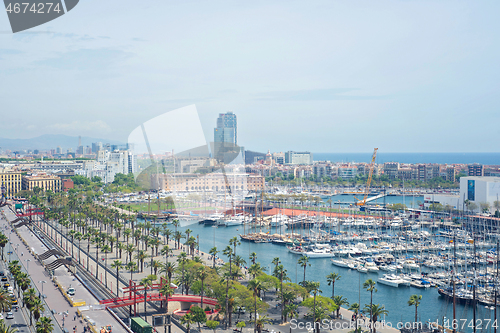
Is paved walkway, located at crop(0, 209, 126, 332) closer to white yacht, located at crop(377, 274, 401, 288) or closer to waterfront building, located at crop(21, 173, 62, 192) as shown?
white yacht, located at crop(377, 274, 401, 288)

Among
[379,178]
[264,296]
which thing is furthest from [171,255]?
[379,178]

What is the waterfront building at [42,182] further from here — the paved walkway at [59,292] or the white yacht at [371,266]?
the white yacht at [371,266]

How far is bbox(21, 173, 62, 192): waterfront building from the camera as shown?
2817 cm

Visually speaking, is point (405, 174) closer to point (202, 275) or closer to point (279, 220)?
point (279, 220)

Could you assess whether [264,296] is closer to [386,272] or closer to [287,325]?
[287,325]

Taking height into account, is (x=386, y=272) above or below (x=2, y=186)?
below

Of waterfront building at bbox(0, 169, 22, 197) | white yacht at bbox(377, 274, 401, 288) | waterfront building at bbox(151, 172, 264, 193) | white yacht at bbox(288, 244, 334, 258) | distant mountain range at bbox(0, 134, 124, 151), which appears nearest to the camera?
white yacht at bbox(377, 274, 401, 288)

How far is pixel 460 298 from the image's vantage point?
1040cm

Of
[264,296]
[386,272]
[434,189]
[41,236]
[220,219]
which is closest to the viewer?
[264,296]

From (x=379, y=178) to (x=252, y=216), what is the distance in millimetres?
Answer: 22248

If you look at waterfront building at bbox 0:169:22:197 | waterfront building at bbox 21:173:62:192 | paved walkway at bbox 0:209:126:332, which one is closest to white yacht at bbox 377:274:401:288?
paved walkway at bbox 0:209:126:332

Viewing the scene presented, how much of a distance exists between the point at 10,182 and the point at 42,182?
192 cm

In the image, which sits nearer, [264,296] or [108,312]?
[108,312]

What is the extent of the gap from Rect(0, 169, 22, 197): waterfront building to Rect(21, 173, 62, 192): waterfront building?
1.53ft
